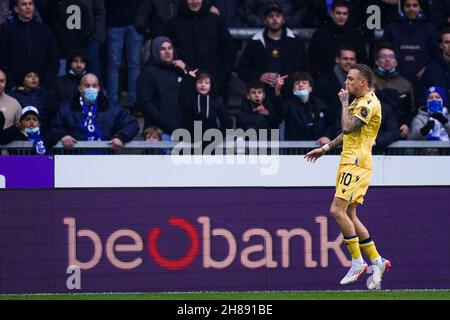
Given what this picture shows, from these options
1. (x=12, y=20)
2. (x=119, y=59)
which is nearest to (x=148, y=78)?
(x=119, y=59)

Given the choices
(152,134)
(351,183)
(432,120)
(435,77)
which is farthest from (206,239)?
(435,77)

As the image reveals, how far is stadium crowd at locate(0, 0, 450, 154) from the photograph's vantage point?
13.8 meters

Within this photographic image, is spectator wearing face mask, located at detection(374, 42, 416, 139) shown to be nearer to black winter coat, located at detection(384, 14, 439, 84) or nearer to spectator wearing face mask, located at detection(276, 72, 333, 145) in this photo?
black winter coat, located at detection(384, 14, 439, 84)

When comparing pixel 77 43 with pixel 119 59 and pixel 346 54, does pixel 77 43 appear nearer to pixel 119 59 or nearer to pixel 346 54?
pixel 119 59

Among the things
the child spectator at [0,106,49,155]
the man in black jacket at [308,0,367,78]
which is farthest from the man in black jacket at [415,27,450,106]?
the child spectator at [0,106,49,155]

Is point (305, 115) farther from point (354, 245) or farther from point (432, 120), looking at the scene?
point (354, 245)

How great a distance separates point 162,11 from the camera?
15320mm

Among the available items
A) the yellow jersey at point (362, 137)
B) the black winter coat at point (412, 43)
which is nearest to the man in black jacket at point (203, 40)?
the black winter coat at point (412, 43)

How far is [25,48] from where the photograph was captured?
14609 mm

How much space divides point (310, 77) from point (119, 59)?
262cm

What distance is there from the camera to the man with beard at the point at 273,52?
14922 mm

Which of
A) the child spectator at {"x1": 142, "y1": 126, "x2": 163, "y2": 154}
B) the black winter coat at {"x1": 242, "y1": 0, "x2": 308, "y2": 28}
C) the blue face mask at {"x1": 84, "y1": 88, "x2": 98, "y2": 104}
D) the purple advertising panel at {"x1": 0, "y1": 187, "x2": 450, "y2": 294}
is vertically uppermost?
the black winter coat at {"x1": 242, "y1": 0, "x2": 308, "y2": 28}

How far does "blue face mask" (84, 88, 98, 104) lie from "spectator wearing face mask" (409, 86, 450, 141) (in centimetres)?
386

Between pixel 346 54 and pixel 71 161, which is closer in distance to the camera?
pixel 71 161
